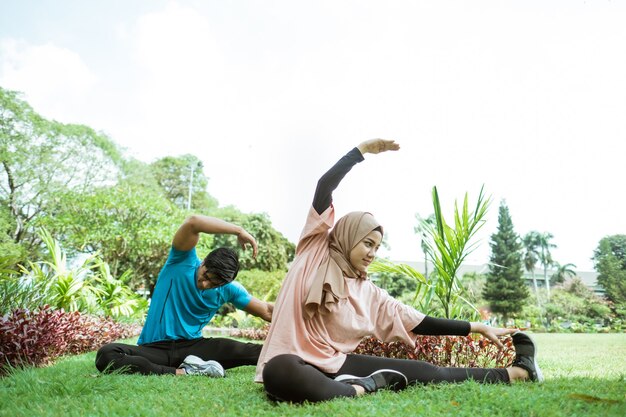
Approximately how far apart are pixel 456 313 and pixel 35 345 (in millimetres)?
3658

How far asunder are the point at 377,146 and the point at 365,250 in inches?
23.0

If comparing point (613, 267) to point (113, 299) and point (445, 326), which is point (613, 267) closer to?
point (445, 326)

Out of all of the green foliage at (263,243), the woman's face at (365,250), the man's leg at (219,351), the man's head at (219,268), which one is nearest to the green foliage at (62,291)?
the man's leg at (219,351)

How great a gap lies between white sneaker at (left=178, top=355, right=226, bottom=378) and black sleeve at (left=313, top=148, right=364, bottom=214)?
1.50 m

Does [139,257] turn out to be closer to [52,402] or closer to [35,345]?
[35,345]

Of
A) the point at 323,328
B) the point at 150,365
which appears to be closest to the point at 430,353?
the point at 323,328

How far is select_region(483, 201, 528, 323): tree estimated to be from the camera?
30336mm

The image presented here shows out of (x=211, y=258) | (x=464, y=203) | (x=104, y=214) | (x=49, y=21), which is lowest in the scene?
(x=211, y=258)

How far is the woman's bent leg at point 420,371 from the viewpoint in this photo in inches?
95.0

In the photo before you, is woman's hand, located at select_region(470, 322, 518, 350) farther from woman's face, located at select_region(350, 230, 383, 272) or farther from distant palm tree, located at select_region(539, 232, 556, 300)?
distant palm tree, located at select_region(539, 232, 556, 300)

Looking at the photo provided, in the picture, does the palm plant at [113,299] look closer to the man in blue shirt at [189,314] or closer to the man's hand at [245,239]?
the man in blue shirt at [189,314]

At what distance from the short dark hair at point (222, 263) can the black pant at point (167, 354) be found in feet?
1.96

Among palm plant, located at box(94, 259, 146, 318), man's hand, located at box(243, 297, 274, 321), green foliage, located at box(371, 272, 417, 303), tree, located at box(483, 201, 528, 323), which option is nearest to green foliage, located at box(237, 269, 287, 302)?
palm plant, located at box(94, 259, 146, 318)

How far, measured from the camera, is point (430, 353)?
341cm
